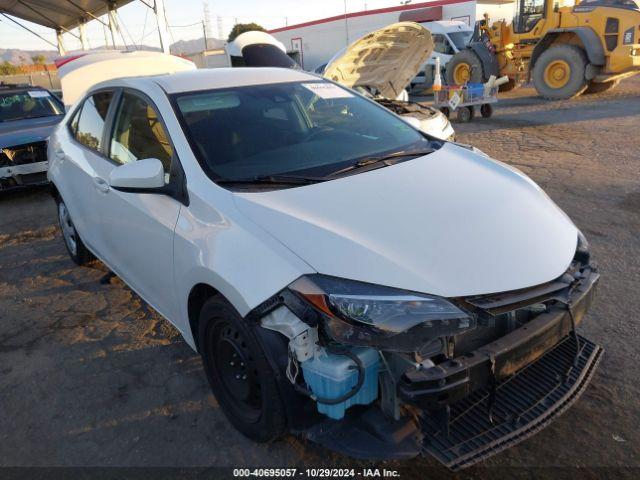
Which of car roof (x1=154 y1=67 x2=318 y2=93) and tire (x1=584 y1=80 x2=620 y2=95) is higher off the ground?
car roof (x1=154 y1=67 x2=318 y2=93)

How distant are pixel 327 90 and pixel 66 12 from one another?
19827 mm

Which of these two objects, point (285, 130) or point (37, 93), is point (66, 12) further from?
point (285, 130)

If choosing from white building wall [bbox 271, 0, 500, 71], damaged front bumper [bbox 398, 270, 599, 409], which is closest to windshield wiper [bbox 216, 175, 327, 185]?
damaged front bumper [bbox 398, 270, 599, 409]

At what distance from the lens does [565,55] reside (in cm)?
1262

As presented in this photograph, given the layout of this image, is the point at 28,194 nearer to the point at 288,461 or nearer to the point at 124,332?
the point at 124,332

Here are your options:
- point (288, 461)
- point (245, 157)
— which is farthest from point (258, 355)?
point (245, 157)

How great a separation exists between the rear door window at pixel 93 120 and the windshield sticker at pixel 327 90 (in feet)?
4.56

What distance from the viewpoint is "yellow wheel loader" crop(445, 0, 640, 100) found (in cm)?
1190

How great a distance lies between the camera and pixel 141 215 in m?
2.79

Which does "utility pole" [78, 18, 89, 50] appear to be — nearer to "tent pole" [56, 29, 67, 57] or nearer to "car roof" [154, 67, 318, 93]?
"tent pole" [56, 29, 67, 57]

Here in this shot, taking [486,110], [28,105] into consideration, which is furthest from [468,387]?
[486,110]

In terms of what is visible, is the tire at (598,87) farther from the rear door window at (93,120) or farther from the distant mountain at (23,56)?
the distant mountain at (23,56)

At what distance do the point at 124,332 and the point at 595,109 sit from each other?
11.7 metres

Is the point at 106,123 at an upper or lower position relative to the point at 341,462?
upper
